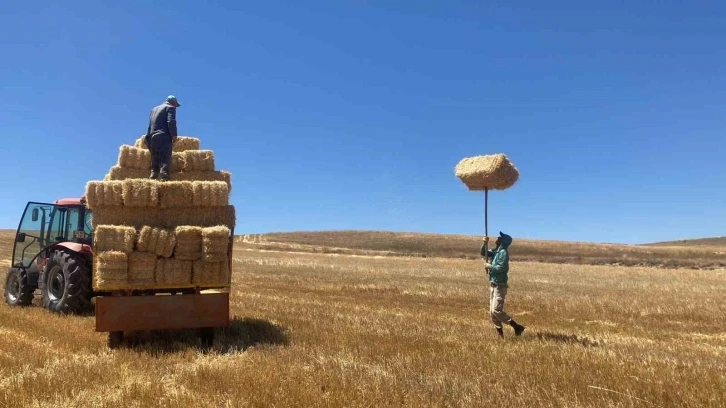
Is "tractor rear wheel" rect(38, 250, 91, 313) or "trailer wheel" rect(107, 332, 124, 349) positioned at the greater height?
"tractor rear wheel" rect(38, 250, 91, 313)

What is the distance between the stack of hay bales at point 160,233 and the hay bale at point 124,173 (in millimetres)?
977

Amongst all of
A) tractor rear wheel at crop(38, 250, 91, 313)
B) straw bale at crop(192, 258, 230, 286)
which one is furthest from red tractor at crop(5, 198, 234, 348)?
straw bale at crop(192, 258, 230, 286)

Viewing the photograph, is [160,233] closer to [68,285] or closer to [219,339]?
[219,339]

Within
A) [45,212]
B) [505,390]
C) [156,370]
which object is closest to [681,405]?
[505,390]

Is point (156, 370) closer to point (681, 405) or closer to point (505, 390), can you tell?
point (505, 390)

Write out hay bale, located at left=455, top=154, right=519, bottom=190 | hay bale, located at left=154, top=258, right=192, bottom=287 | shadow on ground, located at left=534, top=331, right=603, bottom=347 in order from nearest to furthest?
hay bale, located at left=154, top=258, right=192, bottom=287
shadow on ground, located at left=534, top=331, right=603, bottom=347
hay bale, located at left=455, top=154, right=519, bottom=190

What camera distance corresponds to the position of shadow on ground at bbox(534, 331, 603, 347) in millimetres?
8617

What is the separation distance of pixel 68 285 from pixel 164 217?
3.25 meters

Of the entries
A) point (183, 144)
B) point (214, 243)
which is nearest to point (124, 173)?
point (183, 144)

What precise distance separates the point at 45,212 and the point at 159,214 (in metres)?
5.43

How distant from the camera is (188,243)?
8172 millimetres

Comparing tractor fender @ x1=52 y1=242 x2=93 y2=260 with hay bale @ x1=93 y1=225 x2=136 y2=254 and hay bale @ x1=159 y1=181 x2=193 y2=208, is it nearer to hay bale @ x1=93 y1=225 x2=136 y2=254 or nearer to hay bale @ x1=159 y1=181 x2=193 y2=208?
hay bale @ x1=93 y1=225 x2=136 y2=254

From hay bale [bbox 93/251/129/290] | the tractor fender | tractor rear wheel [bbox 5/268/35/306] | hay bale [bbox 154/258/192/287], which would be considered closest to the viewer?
hay bale [bbox 93/251/129/290]

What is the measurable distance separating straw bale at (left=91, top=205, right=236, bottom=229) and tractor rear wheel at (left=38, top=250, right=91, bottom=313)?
2.47 m
